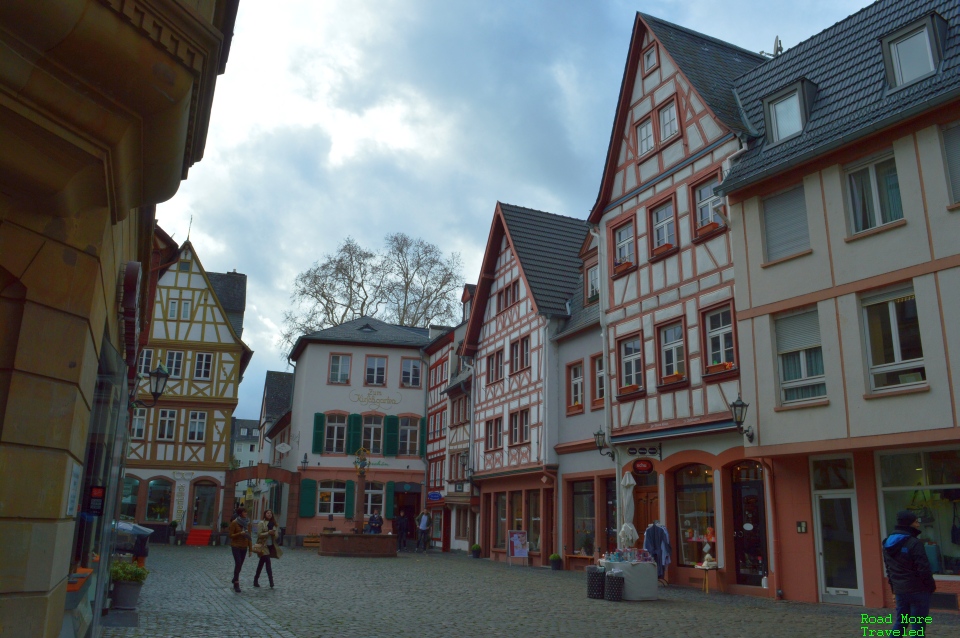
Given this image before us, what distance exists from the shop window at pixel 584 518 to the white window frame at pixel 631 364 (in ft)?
12.9

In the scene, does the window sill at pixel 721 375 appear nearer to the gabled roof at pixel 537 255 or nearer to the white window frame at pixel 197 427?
the gabled roof at pixel 537 255

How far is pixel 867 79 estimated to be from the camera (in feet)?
51.7

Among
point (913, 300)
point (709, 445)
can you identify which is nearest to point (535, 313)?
point (709, 445)

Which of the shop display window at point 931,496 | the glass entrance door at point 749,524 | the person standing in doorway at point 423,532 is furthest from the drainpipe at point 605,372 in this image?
the person standing in doorway at point 423,532

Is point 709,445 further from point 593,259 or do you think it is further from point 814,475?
point 593,259

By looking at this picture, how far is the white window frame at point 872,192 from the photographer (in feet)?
47.2

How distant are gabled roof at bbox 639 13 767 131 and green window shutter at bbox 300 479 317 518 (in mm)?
27984

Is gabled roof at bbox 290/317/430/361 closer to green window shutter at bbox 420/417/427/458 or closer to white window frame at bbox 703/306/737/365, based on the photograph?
green window shutter at bbox 420/417/427/458

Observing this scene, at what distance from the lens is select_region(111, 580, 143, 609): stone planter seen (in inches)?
466

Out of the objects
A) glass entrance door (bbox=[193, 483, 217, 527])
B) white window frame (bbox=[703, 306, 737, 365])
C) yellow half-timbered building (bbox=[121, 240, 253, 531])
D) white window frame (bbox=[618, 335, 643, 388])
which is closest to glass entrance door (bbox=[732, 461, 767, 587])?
white window frame (bbox=[703, 306, 737, 365])

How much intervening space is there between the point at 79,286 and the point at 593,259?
2029 centimetres

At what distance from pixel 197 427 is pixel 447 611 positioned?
30621 millimetres

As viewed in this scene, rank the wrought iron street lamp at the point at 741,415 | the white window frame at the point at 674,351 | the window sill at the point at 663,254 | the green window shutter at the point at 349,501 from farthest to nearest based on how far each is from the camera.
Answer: the green window shutter at the point at 349,501
the window sill at the point at 663,254
the white window frame at the point at 674,351
the wrought iron street lamp at the point at 741,415

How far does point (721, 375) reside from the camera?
17297 millimetres
